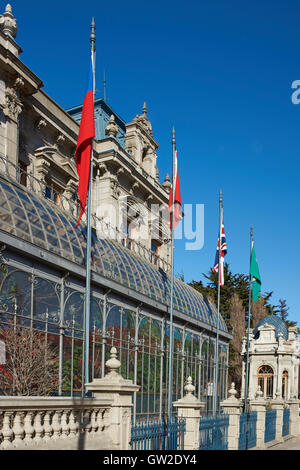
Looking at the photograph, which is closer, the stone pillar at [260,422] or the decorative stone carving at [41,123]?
the stone pillar at [260,422]

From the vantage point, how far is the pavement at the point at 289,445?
21.2 meters

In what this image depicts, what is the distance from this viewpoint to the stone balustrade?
267 inches

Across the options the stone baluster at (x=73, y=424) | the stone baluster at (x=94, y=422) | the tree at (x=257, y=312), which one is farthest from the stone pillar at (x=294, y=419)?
the tree at (x=257, y=312)

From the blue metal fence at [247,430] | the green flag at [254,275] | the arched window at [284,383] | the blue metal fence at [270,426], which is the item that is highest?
the green flag at [254,275]

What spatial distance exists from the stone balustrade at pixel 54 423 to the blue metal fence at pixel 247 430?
9.49 metres

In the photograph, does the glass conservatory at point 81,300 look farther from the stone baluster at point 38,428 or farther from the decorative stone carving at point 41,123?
the decorative stone carving at point 41,123

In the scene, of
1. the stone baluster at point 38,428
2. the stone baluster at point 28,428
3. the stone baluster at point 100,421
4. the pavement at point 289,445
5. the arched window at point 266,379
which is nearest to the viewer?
the stone baluster at point 28,428

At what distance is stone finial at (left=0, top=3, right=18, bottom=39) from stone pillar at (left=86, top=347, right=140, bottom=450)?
1838 cm

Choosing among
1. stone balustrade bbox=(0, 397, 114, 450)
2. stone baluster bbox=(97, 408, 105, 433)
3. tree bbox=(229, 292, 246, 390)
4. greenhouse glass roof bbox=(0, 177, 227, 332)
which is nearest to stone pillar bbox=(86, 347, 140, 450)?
stone balustrade bbox=(0, 397, 114, 450)

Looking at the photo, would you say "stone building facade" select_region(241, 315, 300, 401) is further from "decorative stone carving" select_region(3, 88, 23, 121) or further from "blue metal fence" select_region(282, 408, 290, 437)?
"decorative stone carving" select_region(3, 88, 23, 121)

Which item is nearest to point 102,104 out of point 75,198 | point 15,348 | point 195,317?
point 75,198

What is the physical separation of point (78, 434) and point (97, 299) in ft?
30.0

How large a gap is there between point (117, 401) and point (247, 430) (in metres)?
10.4

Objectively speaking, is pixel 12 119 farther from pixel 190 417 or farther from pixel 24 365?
pixel 190 417
